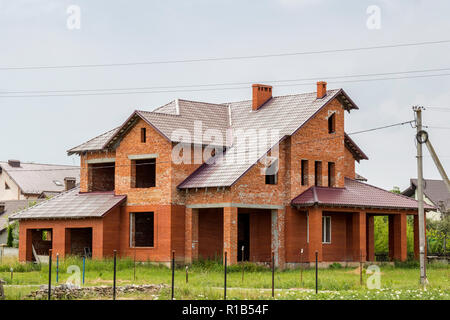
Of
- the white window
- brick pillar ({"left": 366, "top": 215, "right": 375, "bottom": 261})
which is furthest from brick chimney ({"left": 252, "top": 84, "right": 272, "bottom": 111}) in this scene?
brick pillar ({"left": 366, "top": 215, "right": 375, "bottom": 261})

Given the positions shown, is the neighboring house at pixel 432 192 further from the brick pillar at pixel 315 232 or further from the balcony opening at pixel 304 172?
the brick pillar at pixel 315 232

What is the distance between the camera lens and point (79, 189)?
47.0 metres

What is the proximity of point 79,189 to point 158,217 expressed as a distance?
787 centimetres

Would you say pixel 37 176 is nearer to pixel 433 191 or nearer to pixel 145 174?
pixel 433 191

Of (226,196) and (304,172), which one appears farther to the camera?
(304,172)

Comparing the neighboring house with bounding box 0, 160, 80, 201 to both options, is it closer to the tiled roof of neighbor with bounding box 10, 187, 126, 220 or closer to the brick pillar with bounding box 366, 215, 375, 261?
the tiled roof of neighbor with bounding box 10, 187, 126, 220

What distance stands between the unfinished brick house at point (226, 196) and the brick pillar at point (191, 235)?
50 mm

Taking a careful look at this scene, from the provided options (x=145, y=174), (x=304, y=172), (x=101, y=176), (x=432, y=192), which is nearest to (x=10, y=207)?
(x=101, y=176)

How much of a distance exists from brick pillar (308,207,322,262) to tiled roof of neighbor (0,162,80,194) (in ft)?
137

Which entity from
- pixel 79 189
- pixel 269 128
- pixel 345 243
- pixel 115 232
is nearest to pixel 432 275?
pixel 345 243

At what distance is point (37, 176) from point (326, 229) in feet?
A: 149

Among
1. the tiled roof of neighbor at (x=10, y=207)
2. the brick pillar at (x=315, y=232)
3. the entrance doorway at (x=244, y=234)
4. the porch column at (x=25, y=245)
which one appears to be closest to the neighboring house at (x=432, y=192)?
the entrance doorway at (x=244, y=234)

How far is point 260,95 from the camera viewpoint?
4669 centimetres
